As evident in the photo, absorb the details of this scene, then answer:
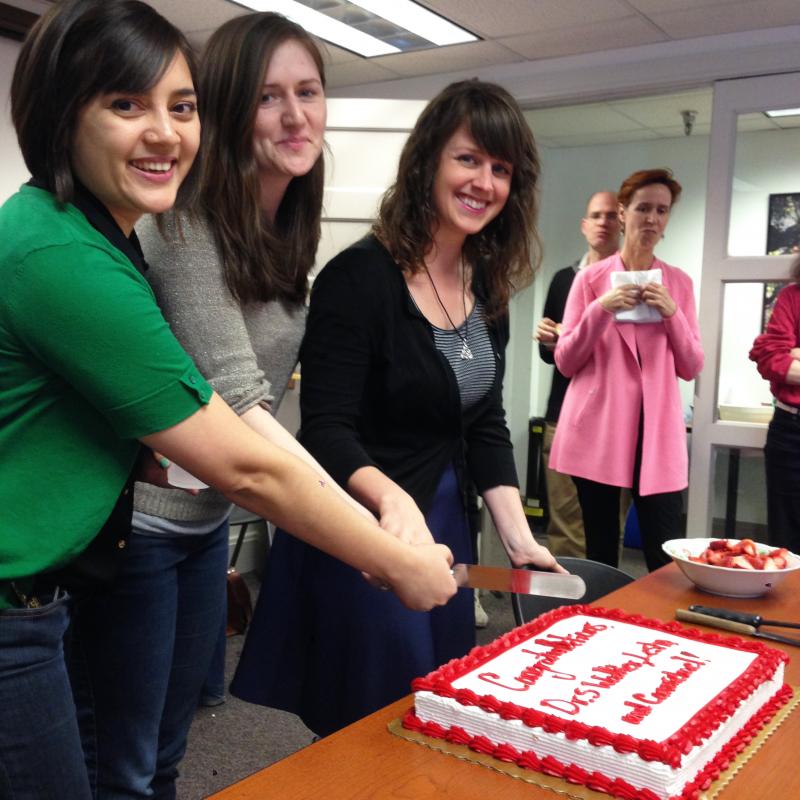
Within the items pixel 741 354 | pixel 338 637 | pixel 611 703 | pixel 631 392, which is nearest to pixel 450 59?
pixel 741 354

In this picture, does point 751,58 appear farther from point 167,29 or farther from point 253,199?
point 167,29

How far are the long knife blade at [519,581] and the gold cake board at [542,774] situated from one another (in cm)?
29

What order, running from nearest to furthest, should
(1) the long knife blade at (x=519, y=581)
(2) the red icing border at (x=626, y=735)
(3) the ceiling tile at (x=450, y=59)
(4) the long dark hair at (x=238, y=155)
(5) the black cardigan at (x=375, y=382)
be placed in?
(2) the red icing border at (x=626, y=735)
(1) the long knife blade at (x=519, y=581)
(4) the long dark hair at (x=238, y=155)
(5) the black cardigan at (x=375, y=382)
(3) the ceiling tile at (x=450, y=59)

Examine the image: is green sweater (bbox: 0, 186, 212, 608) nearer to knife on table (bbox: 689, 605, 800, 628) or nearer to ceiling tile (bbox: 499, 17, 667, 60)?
knife on table (bbox: 689, 605, 800, 628)

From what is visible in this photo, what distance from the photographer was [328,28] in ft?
13.4

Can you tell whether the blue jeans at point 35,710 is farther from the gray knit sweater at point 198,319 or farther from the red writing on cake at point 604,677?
the red writing on cake at point 604,677

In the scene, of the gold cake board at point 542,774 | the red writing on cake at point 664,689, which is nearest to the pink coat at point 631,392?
the red writing on cake at point 664,689

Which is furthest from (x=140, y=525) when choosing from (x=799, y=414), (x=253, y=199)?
Result: (x=799, y=414)

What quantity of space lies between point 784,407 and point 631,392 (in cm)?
54

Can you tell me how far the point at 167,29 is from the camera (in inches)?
43.3

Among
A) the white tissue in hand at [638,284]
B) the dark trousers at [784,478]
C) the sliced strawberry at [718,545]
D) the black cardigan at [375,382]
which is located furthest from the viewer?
the dark trousers at [784,478]

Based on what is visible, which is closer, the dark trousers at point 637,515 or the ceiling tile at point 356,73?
the dark trousers at point 637,515

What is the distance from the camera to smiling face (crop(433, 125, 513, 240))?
65.2 inches

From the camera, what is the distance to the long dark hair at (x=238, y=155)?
1.42 metres
